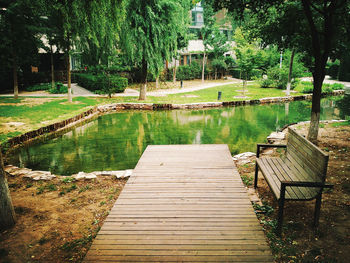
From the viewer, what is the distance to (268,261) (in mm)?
Answer: 2664

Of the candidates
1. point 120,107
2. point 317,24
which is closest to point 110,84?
point 120,107

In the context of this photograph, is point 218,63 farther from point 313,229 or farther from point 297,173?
point 313,229

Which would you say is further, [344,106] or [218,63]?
[218,63]

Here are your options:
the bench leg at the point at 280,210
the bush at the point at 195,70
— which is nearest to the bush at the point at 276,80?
the bush at the point at 195,70

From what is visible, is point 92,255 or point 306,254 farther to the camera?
→ point 306,254

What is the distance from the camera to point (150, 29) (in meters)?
16.3

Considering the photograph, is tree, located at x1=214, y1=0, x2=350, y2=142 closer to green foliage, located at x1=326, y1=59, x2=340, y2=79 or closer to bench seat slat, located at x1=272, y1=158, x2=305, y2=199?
bench seat slat, located at x1=272, y1=158, x2=305, y2=199

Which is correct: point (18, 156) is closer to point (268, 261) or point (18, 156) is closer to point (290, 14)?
point (268, 261)

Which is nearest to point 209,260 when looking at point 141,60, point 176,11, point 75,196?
point 75,196

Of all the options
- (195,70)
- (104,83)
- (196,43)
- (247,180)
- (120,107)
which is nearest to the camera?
(247,180)

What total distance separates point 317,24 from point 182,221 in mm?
7266

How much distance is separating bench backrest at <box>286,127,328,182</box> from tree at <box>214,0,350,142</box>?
8.94ft

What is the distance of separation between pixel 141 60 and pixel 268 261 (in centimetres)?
1563

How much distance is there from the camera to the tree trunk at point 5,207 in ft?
12.3
